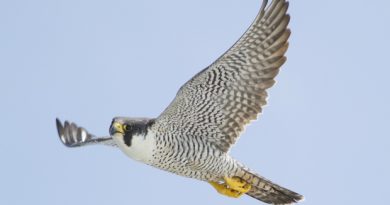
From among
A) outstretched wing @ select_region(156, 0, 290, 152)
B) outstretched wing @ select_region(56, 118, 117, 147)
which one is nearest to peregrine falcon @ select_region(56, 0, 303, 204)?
outstretched wing @ select_region(156, 0, 290, 152)

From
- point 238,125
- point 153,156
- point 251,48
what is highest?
point 251,48

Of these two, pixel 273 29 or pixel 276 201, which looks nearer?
pixel 273 29

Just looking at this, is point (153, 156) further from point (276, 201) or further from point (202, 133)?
point (276, 201)

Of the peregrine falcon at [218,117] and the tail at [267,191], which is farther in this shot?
the tail at [267,191]

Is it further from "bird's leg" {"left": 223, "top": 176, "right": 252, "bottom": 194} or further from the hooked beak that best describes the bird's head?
"bird's leg" {"left": 223, "top": 176, "right": 252, "bottom": 194}

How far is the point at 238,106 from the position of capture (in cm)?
1495

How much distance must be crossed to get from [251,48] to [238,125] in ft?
4.95

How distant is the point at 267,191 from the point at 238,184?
2.12ft

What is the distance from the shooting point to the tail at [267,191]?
15.5 m

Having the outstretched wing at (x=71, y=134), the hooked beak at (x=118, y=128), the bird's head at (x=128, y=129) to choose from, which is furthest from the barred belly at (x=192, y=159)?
the outstretched wing at (x=71, y=134)

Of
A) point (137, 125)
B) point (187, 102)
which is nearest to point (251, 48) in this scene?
point (187, 102)

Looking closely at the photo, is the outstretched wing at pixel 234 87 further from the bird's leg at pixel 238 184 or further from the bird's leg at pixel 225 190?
the bird's leg at pixel 225 190

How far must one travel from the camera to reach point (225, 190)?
1592 centimetres

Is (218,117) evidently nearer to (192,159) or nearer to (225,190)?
(192,159)
